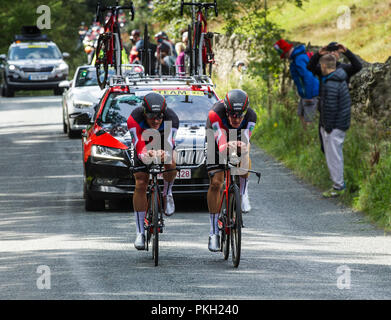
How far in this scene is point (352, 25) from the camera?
32.7m

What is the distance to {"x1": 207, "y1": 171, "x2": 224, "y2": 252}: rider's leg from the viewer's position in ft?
31.8

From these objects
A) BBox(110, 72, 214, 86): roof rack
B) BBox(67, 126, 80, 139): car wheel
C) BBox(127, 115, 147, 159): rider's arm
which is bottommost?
BBox(67, 126, 80, 139): car wheel

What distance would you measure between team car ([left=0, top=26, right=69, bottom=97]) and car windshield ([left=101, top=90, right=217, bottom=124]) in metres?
22.6

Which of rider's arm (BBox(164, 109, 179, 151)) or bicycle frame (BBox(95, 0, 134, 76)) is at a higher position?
bicycle frame (BBox(95, 0, 134, 76))

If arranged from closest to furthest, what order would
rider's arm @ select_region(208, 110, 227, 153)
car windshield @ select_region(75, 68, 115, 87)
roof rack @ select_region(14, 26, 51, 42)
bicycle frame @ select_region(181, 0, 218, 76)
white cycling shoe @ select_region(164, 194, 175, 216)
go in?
rider's arm @ select_region(208, 110, 227, 153), white cycling shoe @ select_region(164, 194, 175, 216), bicycle frame @ select_region(181, 0, 218, 76), car windshield @ select_region(75, 68, 115, 87), roof rack @ select_region(14, 26, 51, 42)

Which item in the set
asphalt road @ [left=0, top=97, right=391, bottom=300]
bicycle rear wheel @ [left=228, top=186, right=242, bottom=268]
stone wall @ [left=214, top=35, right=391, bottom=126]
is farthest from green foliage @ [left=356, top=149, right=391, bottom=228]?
bicycle rear wheel @ [left=228, top=186, right=242, bottom=268]

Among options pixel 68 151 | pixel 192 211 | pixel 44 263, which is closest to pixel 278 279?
pixel 44 263

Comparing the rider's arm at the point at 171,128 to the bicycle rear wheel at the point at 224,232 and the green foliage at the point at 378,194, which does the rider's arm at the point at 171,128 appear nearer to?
the bicycle rear wheel at the point at 224,232

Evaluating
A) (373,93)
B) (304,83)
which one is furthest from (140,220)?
(304,83)

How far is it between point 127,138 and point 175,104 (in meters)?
1.27

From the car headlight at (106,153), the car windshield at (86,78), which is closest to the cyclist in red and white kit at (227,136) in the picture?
the car headlight at (106,153)

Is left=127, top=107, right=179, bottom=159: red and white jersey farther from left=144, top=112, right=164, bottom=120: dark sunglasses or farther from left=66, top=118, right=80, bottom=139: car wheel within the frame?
left=66, top=118, right=80, bottom=139: car wheel

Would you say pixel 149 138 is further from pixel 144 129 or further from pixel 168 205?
pixel 168 205
